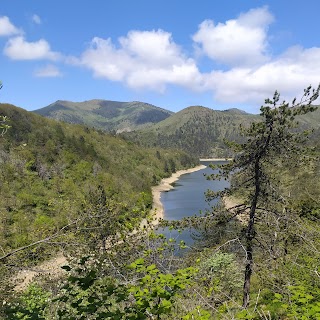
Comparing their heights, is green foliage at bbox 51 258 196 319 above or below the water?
above

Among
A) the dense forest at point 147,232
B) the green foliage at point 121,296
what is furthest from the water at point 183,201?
the green foliage at point 121,296

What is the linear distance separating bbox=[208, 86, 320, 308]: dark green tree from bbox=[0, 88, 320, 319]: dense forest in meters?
0.06

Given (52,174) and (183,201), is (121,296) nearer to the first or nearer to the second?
(52,174)

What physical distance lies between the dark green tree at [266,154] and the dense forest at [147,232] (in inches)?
2.3

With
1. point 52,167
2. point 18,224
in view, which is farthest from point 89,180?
point 18,224

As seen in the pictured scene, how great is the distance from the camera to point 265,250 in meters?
16.9

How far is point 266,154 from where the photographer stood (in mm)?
16766

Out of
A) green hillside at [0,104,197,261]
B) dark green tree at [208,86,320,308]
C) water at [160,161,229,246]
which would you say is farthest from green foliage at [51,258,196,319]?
water at [160,161,229,246]

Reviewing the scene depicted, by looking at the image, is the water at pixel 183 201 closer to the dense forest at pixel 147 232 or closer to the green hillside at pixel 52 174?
the green hillside at pixel 52 174

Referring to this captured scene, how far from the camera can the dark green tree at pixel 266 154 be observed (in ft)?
52.9

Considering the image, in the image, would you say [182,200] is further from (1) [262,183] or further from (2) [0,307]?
(2) [0,307]

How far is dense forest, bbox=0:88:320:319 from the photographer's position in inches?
271

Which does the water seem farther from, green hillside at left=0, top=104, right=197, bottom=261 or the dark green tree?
the dark green tree

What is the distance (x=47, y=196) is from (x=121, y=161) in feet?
200
